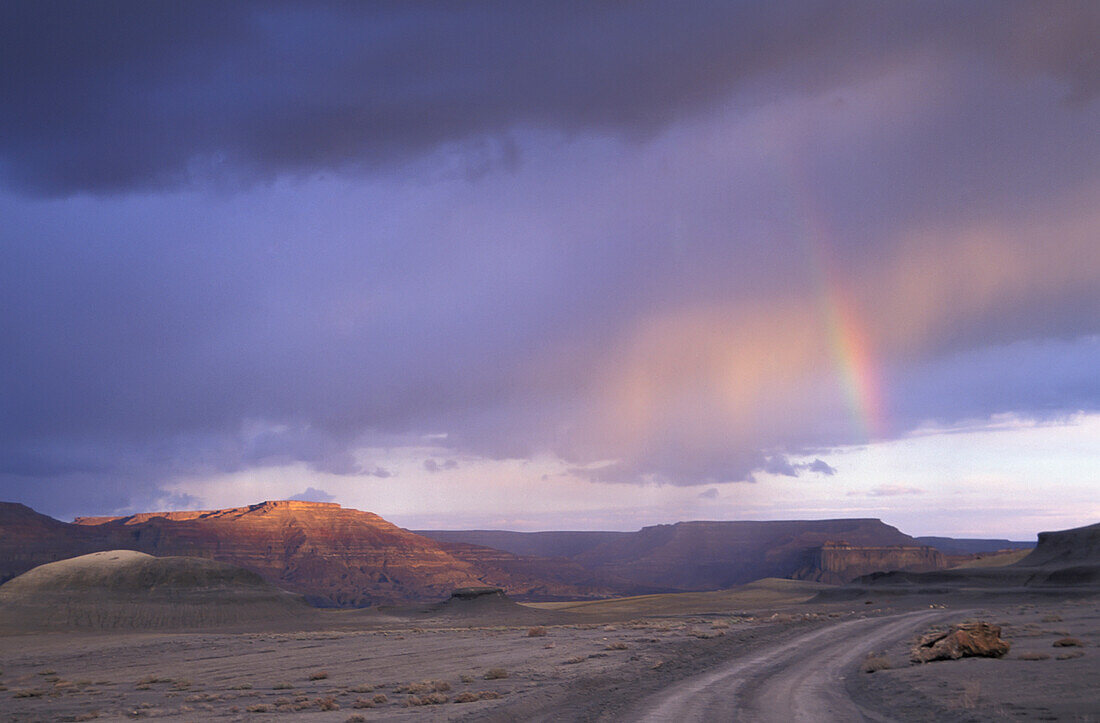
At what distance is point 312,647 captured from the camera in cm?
6806

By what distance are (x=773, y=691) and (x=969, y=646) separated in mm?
9391

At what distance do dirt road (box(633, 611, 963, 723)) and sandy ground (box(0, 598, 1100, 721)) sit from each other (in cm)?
29

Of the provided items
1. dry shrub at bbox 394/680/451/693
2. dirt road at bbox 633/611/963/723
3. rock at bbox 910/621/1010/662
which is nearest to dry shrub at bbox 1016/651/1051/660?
rock at bbox 910/621/1010/662

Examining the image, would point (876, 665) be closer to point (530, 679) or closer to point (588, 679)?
point (588, 679)

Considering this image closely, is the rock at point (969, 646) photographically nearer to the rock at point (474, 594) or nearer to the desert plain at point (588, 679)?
the desert plain at point (588, 679)

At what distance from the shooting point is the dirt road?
20719mm

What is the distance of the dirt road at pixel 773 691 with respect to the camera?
816 inches

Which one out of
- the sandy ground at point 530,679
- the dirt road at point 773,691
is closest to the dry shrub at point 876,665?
the sandy ground at point 530,679

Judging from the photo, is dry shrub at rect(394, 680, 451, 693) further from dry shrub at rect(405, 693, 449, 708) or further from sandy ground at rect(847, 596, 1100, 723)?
sandy ground at rect(847, 596, 1100, 723)

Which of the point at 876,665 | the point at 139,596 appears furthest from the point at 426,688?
the point at 139,596

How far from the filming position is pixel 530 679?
109 ft

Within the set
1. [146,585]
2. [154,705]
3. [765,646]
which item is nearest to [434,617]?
[146,585]

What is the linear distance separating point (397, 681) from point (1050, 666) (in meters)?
26.0

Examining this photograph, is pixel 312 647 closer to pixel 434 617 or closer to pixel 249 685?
pixel 249 685
